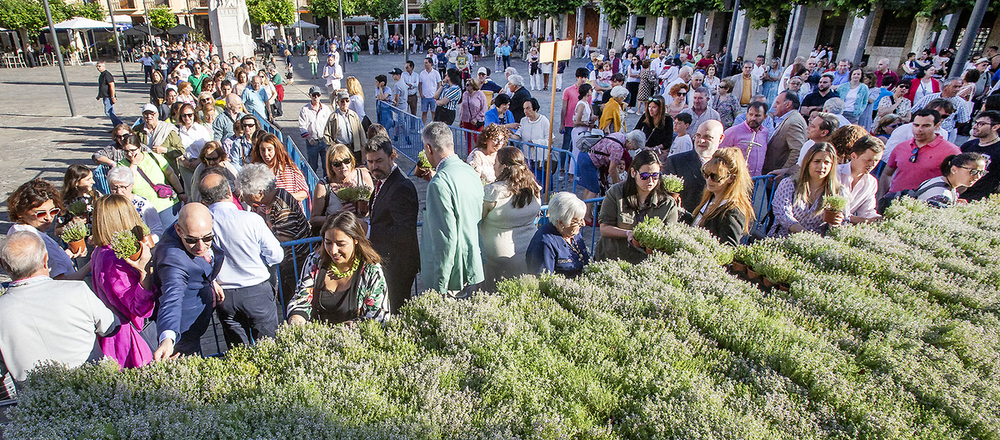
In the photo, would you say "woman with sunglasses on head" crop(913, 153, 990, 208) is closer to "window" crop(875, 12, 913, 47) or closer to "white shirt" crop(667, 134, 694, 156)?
"white shirt" crop(667, 134, 694, 156)

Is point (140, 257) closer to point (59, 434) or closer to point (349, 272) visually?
point (349, 272)

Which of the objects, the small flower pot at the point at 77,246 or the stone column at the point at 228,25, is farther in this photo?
the stone column at the point at 228,25

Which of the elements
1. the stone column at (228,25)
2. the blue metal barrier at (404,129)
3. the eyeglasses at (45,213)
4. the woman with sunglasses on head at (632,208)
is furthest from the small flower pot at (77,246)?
the stone column at (228,25)

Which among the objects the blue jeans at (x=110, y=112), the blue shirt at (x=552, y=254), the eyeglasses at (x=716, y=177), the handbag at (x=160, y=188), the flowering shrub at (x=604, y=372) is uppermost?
the eyeglasses at (x=716, y=177)

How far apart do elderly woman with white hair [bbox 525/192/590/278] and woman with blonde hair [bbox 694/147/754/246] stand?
3.40 ft

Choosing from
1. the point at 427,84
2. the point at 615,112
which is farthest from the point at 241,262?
the point at 427,84

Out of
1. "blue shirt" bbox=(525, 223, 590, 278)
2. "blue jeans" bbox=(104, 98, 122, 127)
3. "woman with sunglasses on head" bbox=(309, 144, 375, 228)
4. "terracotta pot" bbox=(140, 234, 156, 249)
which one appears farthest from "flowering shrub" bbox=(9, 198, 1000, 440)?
"blue jeans" bbox=(104, 98, 122, 127)

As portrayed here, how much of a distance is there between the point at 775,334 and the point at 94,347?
3.85m

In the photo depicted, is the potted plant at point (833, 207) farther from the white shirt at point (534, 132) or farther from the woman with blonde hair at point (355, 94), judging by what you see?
the woman with blonde hair at point (355, 94)

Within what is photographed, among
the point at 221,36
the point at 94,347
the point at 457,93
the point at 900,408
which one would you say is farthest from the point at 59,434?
the point at 221,36

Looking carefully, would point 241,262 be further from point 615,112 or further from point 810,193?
point 615,112

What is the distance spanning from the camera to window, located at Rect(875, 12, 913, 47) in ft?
69.6

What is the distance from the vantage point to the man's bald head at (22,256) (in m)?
2.81

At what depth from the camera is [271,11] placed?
1741 inches
